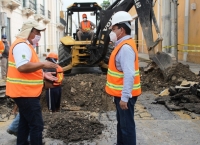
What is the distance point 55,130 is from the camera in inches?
183

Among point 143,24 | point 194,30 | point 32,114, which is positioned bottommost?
point 32,114

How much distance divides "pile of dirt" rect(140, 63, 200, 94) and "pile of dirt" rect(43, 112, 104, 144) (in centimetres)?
350

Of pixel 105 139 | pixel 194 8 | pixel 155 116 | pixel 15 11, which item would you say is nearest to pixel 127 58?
pixel 105 139

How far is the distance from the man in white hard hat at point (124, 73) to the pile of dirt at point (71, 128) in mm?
1091

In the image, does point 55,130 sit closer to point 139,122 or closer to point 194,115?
point 139,122

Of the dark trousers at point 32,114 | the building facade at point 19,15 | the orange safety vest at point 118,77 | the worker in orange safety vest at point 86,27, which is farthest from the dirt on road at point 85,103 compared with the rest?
the building facade at point 19,15

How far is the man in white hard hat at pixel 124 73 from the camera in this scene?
3.32 m

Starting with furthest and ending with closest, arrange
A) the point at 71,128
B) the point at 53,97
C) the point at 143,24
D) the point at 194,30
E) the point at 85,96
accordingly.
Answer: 1. the point at 194,30
2. the point at 143,24
3. the point at 85,96
4. the point at 53,97
5. the point at 71,128

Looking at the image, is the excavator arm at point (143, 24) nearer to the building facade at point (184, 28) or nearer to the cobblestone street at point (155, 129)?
the cobblestone street at point (155, 129)

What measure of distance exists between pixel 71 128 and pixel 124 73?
179 centimetres

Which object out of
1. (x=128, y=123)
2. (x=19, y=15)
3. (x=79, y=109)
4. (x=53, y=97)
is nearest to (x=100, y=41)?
(x=79, y=109)

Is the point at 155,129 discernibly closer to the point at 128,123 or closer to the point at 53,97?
the point at 128,123

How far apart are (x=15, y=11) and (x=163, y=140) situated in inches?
774

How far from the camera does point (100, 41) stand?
30.9ft
